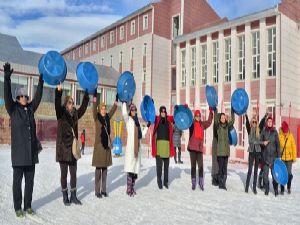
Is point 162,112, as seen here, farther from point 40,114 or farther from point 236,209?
point 40,114

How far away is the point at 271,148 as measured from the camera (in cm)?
874

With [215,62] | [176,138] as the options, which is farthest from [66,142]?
[215,62]

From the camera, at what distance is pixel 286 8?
22281 mm

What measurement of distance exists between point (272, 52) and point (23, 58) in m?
19.3

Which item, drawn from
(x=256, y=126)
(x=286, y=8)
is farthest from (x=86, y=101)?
(x=286, y=8)

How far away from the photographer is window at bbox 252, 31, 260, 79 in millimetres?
23219

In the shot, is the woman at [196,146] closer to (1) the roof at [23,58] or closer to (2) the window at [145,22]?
(1) the roof at [23,58]

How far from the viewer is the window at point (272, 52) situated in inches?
877

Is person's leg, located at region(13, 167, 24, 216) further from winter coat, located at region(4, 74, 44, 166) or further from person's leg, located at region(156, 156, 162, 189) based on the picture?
person's leg, located at region(156, 156, 162, 189)

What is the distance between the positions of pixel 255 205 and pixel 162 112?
292 centimetres

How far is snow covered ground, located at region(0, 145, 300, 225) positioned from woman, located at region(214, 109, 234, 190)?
344 millimetres

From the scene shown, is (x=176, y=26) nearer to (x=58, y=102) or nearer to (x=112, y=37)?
(x=112, y=37)

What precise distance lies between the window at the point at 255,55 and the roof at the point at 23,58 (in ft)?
47.1

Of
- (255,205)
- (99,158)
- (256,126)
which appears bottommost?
(255,205)
